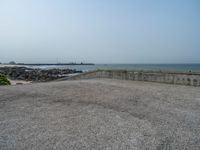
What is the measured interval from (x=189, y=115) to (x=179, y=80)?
21.3ft

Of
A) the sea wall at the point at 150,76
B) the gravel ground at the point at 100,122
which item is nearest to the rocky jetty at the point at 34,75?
the sea wall at the point at 150,76

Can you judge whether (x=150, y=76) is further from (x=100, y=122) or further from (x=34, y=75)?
(x=34, y=75)

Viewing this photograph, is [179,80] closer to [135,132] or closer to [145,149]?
[135,132]

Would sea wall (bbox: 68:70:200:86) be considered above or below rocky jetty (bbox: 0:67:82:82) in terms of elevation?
above

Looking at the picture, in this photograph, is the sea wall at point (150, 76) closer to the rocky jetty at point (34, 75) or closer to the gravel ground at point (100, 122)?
the gravel ground at point (100, 122)

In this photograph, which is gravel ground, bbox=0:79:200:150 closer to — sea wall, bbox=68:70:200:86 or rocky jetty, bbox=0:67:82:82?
sea wall, bbox=68:70:200:86

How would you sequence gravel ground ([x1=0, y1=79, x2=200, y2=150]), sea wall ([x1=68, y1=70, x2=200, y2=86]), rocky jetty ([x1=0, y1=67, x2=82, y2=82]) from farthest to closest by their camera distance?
1. rocky jetty ([x1=0, y1=67, x2=82, y2=82])
2. sea wall ([x1=68, y1=70, x2=200, y2=86])
3. gravel ground ([x1=0, y1=79, x2=200, y2=150])

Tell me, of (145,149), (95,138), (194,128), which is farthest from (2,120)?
(194,128)

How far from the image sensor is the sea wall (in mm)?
12573

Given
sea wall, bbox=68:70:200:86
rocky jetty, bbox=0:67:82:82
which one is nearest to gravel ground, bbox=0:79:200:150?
sea wall, bbox=68:70:200:86

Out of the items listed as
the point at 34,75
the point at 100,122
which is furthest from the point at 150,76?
the point at 34,75

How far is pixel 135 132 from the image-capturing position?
532 cm

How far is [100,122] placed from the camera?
19.7 feet

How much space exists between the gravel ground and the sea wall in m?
3.03
